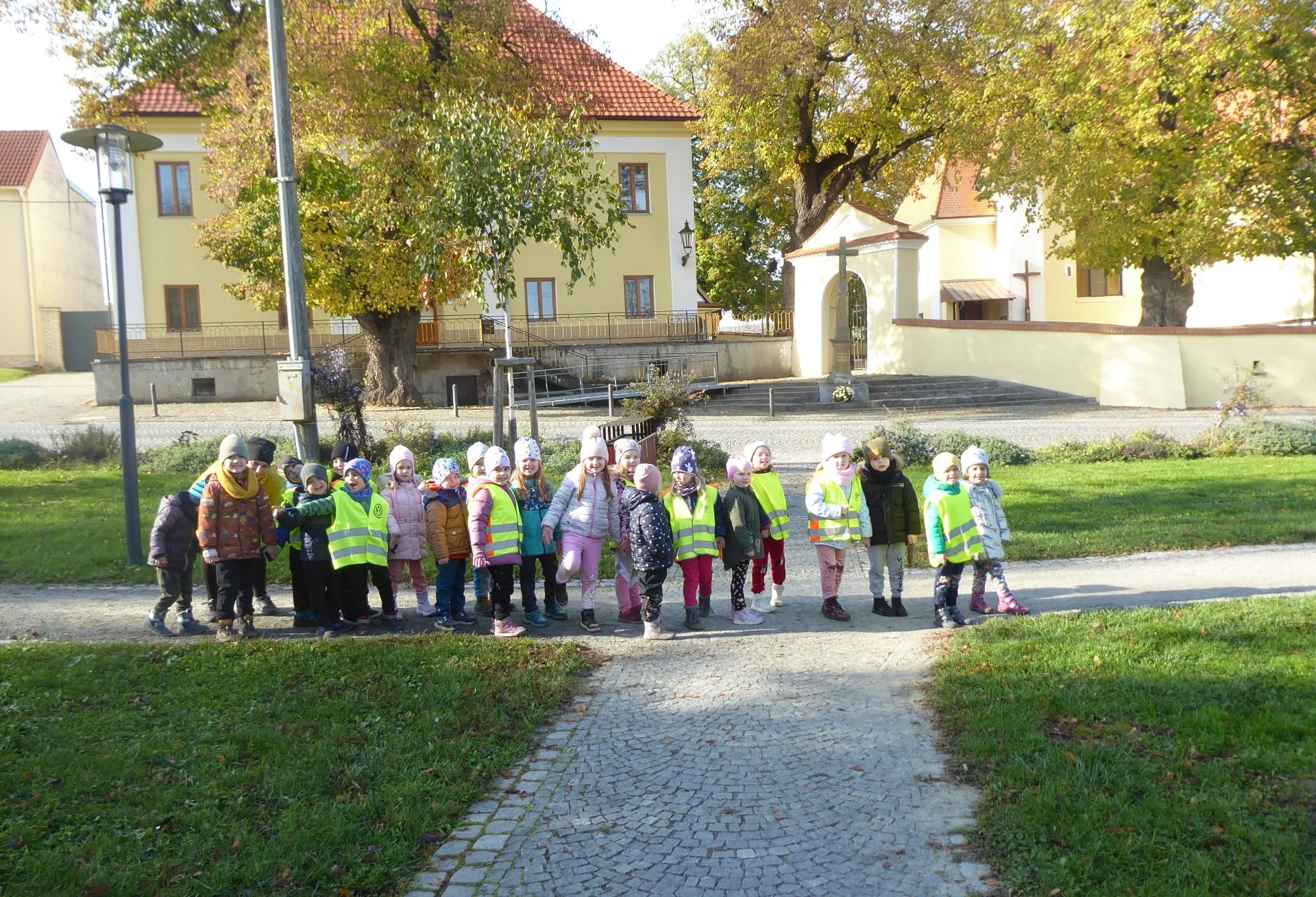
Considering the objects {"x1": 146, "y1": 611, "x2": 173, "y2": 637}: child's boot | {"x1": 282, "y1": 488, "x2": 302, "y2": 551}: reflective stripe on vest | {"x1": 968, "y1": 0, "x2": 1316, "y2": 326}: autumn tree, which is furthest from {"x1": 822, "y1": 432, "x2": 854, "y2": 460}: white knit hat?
{"x1": 968, "y1": 0, "x2": 1316, "y2": 326}: autumn tree

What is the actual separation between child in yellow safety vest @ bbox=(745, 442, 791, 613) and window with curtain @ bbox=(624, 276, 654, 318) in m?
25.8

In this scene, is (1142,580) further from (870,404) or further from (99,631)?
(870,404)

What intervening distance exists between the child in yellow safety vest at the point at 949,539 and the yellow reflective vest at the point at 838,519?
516mm

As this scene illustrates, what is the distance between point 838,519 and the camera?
8031 millimetres

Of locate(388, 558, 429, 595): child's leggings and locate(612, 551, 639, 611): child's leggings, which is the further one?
locate(388, 558, 429, 595): child's leggings

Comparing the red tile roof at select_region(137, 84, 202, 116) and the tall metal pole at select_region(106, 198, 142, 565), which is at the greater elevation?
the red tile roof at select_region(137, 84, 202, 116)

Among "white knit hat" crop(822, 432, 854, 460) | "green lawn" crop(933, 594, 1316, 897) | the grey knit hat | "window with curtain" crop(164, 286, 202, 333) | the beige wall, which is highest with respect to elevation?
"window with curtain" crop(164, 286, 202, 333)

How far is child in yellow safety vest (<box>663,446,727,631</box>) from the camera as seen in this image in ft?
25.8

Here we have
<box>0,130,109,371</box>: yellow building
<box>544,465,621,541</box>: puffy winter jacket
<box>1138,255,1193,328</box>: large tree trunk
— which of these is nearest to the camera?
<box>544,465,621,541</box>: puffy winter jacket

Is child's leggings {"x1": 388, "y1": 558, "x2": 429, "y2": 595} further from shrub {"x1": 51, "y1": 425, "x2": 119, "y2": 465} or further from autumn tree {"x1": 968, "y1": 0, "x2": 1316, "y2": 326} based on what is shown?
autumn tree {"x1": 968, "y1": 0, "x2": 1316, "y2": 326}

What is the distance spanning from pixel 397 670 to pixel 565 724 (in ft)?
4.18

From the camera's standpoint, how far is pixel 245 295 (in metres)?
25.8

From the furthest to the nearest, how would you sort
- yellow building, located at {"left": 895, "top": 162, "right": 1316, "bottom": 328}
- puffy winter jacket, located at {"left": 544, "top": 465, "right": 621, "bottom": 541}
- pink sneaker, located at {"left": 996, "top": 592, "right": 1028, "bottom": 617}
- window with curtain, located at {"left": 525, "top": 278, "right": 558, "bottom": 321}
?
yellow building, located at {"left": 895, "top": 162, "right": 1316, "bottom": 328} < window with curtain, located at {"left": 525, "top": 278, "right": 558, "bottom": 321} < puffy winter jacket, located at {"left": 544, "top": 465, "right": 621, "bottom": 541} < pink sneaker, located at {"left": 996, "top": 592, "right": 1028, "bottom": 617}

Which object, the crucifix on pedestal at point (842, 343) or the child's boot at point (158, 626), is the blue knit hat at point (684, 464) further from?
the crucifix on pedestal at point (842, 343)
